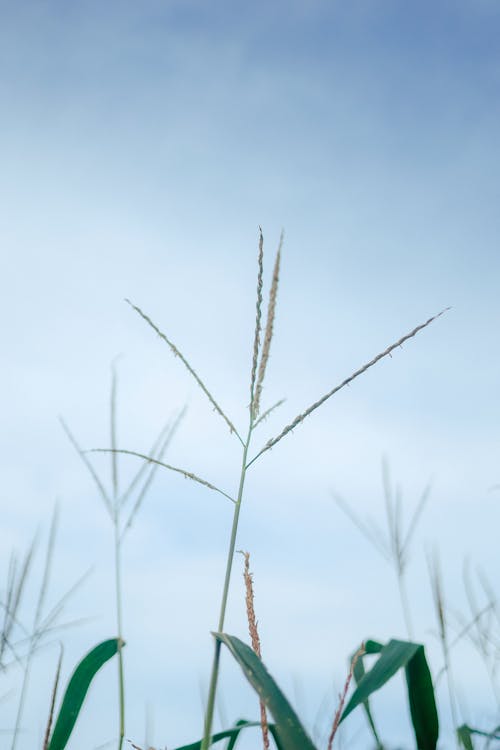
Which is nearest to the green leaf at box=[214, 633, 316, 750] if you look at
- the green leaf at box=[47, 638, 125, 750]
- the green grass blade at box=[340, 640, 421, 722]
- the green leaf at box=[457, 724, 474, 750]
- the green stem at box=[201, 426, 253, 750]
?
the green stem at box=[201, 426, 253, 750]

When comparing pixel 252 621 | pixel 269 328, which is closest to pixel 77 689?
pixel 252 621

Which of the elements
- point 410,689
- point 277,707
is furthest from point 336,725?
point 410,689

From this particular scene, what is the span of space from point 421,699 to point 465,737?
0.55 metres

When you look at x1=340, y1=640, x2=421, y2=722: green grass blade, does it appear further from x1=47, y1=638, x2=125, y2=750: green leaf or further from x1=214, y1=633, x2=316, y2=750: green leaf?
x1=47, y1=638, x2=125, y2=750: green leaf

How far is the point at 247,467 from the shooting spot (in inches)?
53.6

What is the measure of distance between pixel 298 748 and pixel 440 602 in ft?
3.19

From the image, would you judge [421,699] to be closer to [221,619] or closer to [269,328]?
[221,619]

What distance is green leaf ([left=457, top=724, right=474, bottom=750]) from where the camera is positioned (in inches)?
74.4

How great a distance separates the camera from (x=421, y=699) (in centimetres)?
158

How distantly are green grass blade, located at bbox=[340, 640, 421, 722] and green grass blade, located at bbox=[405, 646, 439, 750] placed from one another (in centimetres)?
13

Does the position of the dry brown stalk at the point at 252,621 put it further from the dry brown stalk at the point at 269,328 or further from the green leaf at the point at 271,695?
the dry brown stalk at the point at 269,328

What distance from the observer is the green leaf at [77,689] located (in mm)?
1927

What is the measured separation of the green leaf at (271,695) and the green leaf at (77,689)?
0.77 metres

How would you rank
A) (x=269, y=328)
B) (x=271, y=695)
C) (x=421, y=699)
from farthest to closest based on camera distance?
(x=421, y=699), (x=269, y=328), (x=271, y=695)
